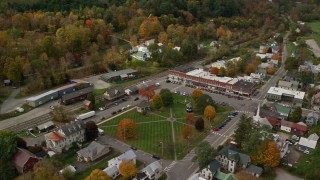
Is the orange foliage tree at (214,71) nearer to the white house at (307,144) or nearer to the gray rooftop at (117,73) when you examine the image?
the gray rooftop at (117,73)

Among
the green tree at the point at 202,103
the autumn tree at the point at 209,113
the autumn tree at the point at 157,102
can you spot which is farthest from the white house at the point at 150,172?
the green tree at the point at 202,103

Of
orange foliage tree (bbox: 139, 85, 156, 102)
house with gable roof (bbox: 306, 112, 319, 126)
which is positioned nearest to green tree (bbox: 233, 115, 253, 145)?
house with gable roof (bbox: 306, 112, 319, 126)

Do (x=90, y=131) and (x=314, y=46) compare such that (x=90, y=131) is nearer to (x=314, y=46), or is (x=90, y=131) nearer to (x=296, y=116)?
(x=296, y=116)

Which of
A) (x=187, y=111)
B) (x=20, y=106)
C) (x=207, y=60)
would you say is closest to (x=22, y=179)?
(x=20, y=106)

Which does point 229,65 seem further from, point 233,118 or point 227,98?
point 233,118

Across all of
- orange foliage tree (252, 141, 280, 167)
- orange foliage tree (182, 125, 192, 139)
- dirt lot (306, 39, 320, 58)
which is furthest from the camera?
dirt lot (306, 39, 320, 58)

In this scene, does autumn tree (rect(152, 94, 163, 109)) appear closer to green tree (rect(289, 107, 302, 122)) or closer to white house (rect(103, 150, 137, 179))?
white house (rect(103, 150, 137, 179))


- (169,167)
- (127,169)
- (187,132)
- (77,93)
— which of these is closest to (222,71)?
(187,132)
